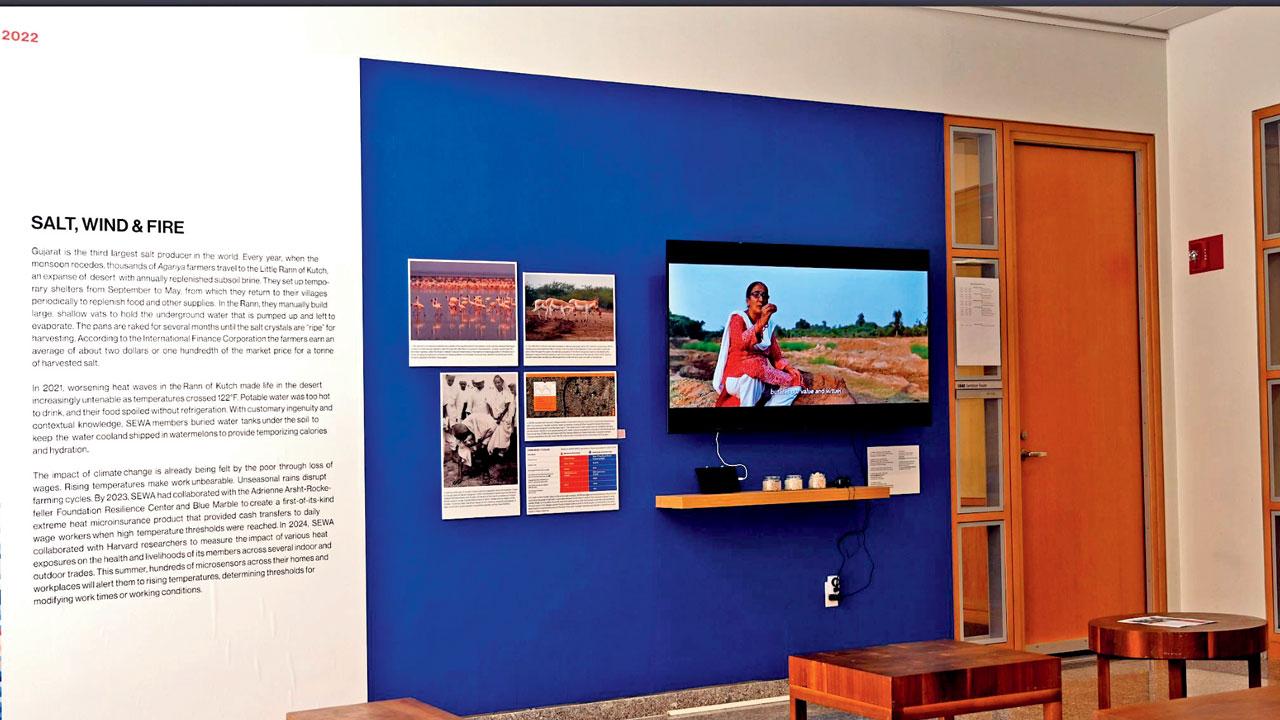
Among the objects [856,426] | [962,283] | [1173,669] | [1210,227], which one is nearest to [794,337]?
[856,426]

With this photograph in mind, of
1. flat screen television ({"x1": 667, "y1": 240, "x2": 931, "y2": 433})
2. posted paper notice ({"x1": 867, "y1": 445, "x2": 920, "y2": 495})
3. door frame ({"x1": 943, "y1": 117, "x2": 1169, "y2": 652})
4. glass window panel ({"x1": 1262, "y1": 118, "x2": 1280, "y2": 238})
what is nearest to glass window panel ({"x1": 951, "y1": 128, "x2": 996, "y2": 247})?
door frame ({"x1": 943, "y1": 117, "x2": 1169, "y2": 652})

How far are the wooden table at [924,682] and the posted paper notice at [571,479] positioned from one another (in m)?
1.56

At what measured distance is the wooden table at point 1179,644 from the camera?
140 inches

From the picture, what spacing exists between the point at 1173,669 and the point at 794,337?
2007 mm

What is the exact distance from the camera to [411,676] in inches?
173

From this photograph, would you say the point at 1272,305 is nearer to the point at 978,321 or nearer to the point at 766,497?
the point at 978,321

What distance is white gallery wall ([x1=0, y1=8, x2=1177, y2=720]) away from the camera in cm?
387

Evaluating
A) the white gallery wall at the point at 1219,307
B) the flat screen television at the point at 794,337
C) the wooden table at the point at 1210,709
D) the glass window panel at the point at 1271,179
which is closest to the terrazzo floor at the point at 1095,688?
the white gallery wall at the point at 1219,307

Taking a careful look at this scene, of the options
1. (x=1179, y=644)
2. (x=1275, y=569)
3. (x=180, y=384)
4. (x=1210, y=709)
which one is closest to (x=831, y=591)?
(x=1179, y=644)

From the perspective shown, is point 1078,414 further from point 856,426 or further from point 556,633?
point 556,633

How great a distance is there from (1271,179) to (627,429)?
337 centimetres

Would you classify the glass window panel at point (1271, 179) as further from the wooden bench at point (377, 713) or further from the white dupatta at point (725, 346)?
the wooden bench at point (377, 713)

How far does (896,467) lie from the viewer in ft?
17.6

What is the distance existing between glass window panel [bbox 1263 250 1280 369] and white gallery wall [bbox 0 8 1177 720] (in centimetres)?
47
